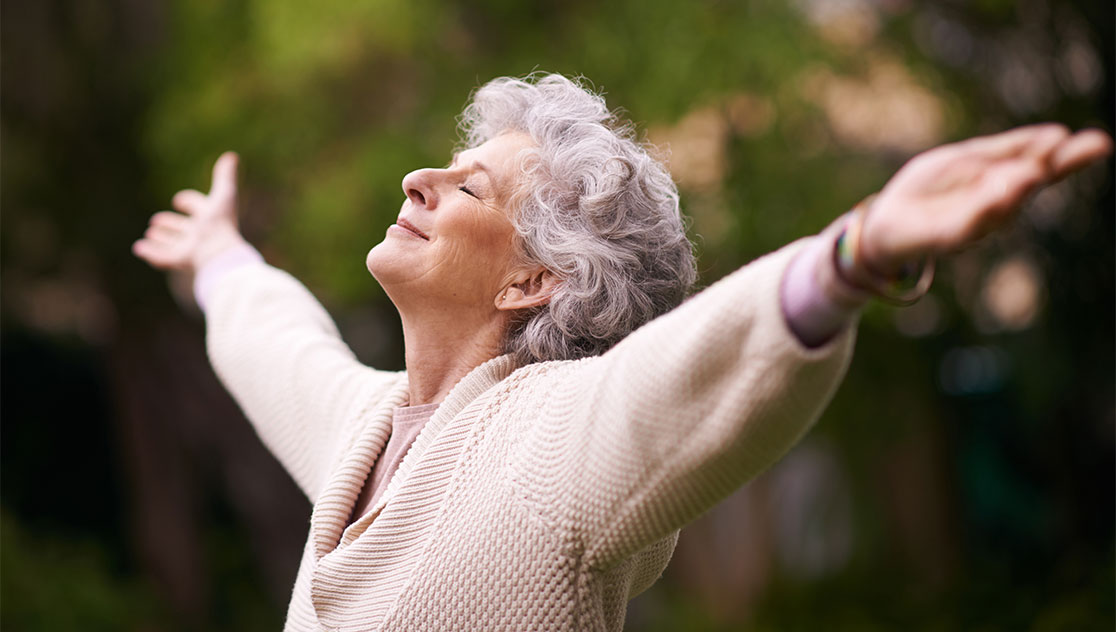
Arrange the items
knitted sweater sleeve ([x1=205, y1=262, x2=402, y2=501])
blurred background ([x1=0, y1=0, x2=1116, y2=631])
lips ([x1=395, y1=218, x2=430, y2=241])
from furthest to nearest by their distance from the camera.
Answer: blurred background ([x1=0, y1=0, x2=1116, y2=631]), knitted sweater sleeve ([x1=205, y1=262, x2=402, y2=501]), lips ([x1=395, y1=218, x2=430, y2=241])

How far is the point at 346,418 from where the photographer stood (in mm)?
1626

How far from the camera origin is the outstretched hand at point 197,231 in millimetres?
2096

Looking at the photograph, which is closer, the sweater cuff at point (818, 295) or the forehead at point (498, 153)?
the sweater cuff at point (818, 295)

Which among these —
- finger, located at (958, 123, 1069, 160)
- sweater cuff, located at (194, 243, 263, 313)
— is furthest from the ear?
sweater cuff, located at (194, 243, 263, 313)

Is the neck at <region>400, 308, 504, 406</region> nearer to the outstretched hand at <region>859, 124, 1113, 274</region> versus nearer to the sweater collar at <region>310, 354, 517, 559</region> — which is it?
the sweater collar at <region>310, 354, 517, 559</region>

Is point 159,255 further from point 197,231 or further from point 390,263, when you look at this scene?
point 390,263

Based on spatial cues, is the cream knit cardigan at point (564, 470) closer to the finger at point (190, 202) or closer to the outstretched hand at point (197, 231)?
the outstretched hand at point (197, 231)

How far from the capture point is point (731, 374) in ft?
3.14

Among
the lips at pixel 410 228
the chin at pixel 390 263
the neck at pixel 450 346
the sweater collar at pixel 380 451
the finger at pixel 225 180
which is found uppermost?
the finger at pixel 225 180

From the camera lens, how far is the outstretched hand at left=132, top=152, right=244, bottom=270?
2.10m

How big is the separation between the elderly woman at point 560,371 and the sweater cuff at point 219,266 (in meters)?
0.32

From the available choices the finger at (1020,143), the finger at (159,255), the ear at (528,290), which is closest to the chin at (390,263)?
the ear at (528,290)

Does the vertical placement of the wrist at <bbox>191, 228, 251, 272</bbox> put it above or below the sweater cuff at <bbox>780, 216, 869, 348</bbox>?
above

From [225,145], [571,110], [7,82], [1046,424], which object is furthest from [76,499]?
[571,110]
